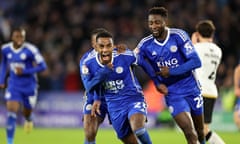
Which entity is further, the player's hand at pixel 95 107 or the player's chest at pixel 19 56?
the player's chest at pixel 19 56

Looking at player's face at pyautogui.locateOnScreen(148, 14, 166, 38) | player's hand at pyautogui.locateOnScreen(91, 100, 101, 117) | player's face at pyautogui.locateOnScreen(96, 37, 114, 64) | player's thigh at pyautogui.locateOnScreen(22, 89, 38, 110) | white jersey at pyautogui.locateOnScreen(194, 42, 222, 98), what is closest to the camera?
player's face at pyautogui.locateOnScreen(96, 37, 114, 64)

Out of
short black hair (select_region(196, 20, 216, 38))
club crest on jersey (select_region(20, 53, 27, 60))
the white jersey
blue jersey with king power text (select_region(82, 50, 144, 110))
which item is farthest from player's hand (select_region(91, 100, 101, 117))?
club crest on jersey (select_region(20, 53, 27, 60))

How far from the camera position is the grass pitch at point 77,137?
15.2m

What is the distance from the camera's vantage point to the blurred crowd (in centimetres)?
2028

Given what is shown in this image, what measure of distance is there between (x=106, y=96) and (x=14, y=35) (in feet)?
16.5

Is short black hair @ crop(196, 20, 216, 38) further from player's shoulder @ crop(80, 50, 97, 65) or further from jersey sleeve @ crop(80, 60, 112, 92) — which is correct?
jersey sleeve @ crop(80, 60, 112, 92)

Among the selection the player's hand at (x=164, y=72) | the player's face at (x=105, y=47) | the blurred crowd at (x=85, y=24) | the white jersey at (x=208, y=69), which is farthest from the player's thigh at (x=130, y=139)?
the blurred crowd at (x=85, y=24)

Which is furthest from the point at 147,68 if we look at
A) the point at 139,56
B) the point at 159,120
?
the point at 159,120

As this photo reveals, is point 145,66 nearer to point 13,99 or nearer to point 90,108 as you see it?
point 90,108

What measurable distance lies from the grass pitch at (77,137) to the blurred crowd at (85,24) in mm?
2111

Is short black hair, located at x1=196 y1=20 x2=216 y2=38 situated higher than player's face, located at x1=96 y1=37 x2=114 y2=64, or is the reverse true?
short black hair, located at x1=196 y1=20 x2=216 y2=38

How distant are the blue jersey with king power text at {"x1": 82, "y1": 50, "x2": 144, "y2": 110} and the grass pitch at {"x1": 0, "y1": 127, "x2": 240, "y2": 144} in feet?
17.5

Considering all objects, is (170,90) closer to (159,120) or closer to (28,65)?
(28,65)

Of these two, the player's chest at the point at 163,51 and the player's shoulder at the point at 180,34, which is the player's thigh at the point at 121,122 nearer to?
the player's chest at the point at 163,51
